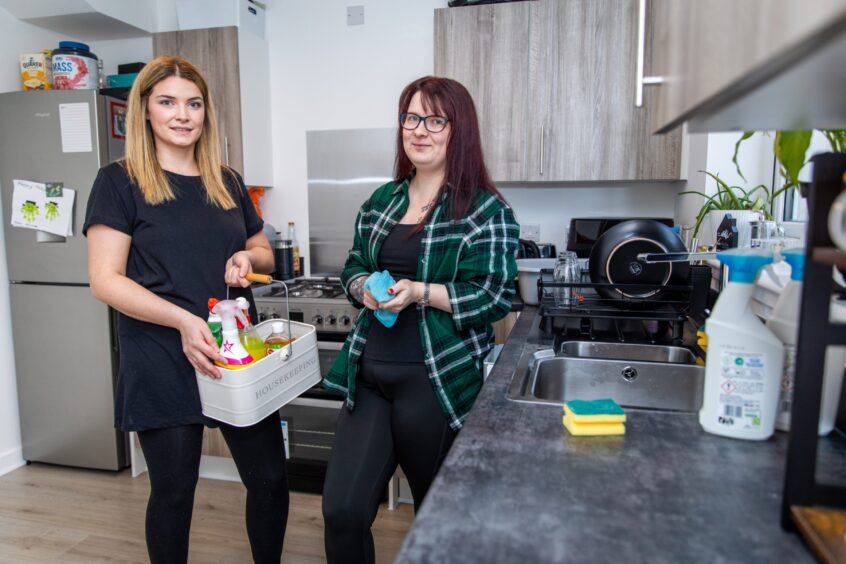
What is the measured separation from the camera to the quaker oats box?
2.79m

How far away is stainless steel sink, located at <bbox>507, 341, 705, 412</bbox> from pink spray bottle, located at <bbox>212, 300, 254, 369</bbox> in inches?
24.5

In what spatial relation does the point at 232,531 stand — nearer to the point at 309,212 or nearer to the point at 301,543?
the point at 301,543

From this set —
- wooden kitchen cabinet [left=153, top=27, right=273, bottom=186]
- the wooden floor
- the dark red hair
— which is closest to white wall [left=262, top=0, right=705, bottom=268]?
wooden kitchen cabinet [left=153, top=27, right=273, bottom=186]

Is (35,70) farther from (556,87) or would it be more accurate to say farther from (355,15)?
(556,87)

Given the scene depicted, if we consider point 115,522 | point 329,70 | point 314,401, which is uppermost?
point 329,70

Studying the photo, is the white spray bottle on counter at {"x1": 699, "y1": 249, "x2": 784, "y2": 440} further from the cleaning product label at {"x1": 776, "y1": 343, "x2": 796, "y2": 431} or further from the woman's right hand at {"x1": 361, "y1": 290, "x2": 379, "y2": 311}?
the woman's right hand at {"x1": 361, "y1": 290, "x2": 379, "y2": 311}

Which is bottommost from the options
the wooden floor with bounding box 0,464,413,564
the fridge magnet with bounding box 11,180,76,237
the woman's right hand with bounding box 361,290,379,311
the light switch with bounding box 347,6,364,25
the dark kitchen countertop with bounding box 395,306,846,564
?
the wooden floor with bounding box 0,464,413,564

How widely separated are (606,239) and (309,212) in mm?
1944

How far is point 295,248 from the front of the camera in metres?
3.17

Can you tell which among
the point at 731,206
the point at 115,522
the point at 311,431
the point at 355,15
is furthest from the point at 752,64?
the point at 355,15

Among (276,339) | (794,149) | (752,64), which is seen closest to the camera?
(752,64)

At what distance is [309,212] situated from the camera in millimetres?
3238

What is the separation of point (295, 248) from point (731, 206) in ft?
6.67

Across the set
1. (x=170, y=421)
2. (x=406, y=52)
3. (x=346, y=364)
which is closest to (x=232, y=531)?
(x=170, y=421)
